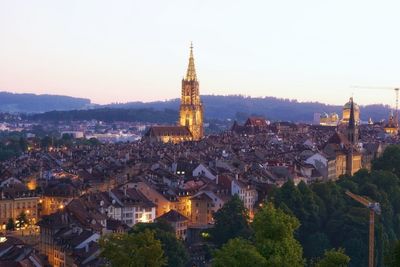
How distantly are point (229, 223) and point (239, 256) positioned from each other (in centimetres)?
2716

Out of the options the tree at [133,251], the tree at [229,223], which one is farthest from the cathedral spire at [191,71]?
the tree at [133,251]

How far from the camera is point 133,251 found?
1171 inches

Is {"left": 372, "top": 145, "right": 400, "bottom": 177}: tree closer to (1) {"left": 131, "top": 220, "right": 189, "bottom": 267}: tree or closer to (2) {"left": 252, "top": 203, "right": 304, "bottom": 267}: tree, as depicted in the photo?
(1) {"left": 131, "top": 220, "right": 189, "bottom": 267}: tree

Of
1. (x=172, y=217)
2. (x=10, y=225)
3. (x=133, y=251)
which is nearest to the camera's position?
(x=133, y=251)

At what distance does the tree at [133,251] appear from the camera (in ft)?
96.5

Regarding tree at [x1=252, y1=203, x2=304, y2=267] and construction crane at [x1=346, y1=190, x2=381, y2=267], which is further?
construction crane at [x1=346, y1=190, x2=381, y2=267]

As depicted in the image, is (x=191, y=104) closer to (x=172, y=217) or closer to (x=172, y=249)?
(x=172, y=217)

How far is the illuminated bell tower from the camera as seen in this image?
467ft

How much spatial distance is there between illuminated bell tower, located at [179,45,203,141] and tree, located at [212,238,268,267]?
→ 115 meters

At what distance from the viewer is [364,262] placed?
54438 millimetres

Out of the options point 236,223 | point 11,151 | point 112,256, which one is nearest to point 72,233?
point 236,223

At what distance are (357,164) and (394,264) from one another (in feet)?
242

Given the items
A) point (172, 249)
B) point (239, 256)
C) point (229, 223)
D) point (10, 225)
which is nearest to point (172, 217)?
point (229, 223)

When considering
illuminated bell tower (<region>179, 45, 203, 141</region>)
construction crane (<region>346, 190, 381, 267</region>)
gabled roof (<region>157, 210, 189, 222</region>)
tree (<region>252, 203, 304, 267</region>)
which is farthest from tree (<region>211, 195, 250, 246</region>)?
illuminated bell tower (<region>179, 45, 203, 141</region>)
